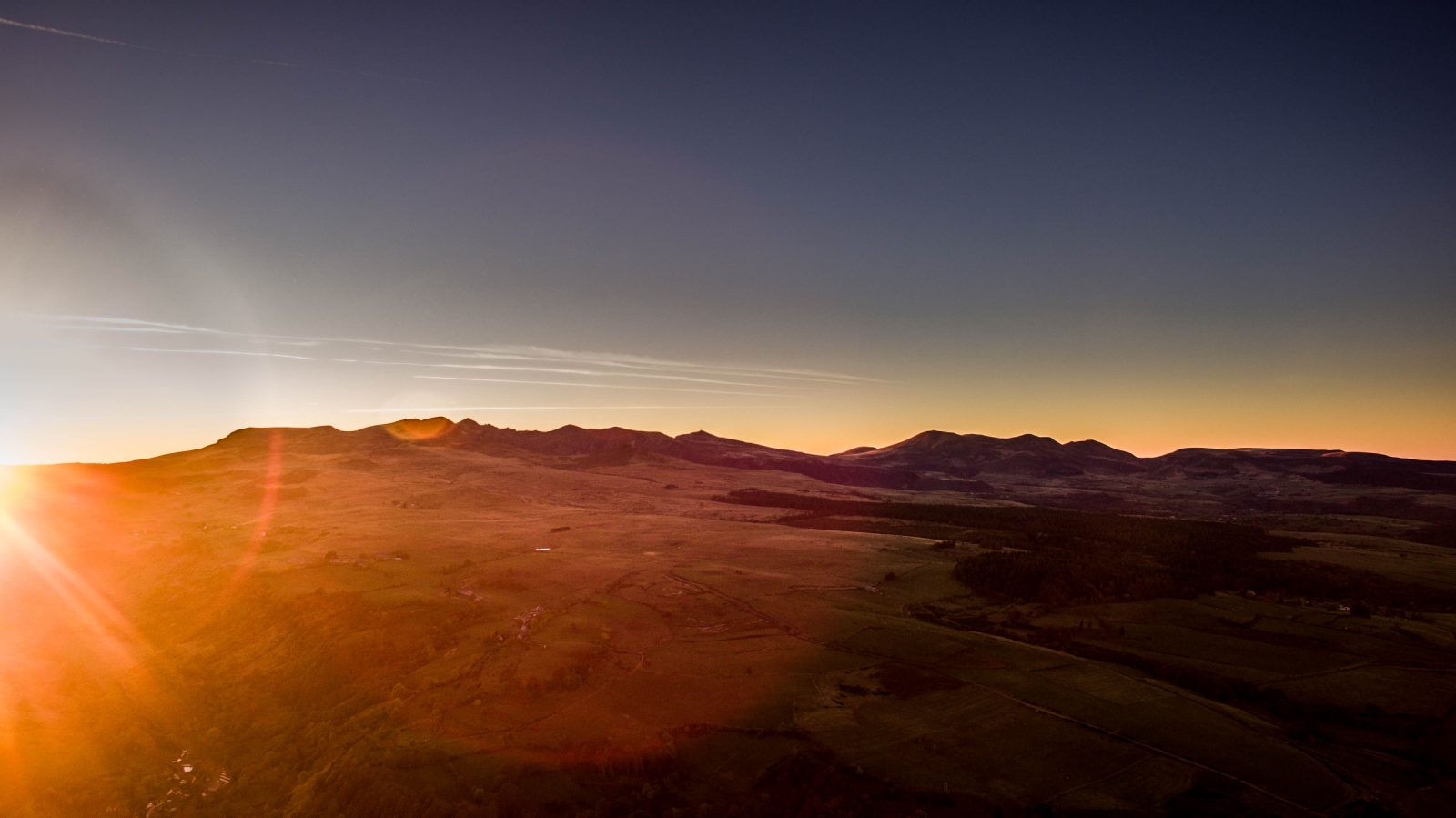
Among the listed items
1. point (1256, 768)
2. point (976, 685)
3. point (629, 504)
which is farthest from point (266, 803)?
point (629, 504)

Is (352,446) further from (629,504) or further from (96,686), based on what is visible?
(96,686)

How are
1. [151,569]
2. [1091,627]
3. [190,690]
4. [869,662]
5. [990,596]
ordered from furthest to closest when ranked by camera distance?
1. [151,569]
2. [990,596]
3. [1091,627]
4. [190,690]
5. [869,662]

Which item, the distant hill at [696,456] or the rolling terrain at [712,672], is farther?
the distant hill at [696,456]

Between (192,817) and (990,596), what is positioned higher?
(990,596)

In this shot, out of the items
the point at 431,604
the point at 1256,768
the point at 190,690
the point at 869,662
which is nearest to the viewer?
the point at 1256,768

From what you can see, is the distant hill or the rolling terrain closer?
the rolling terrain

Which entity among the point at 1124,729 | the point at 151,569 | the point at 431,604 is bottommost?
the point at 151,569

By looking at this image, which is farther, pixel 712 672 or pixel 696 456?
pixel 696 456

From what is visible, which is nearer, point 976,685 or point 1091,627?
point 976,685
